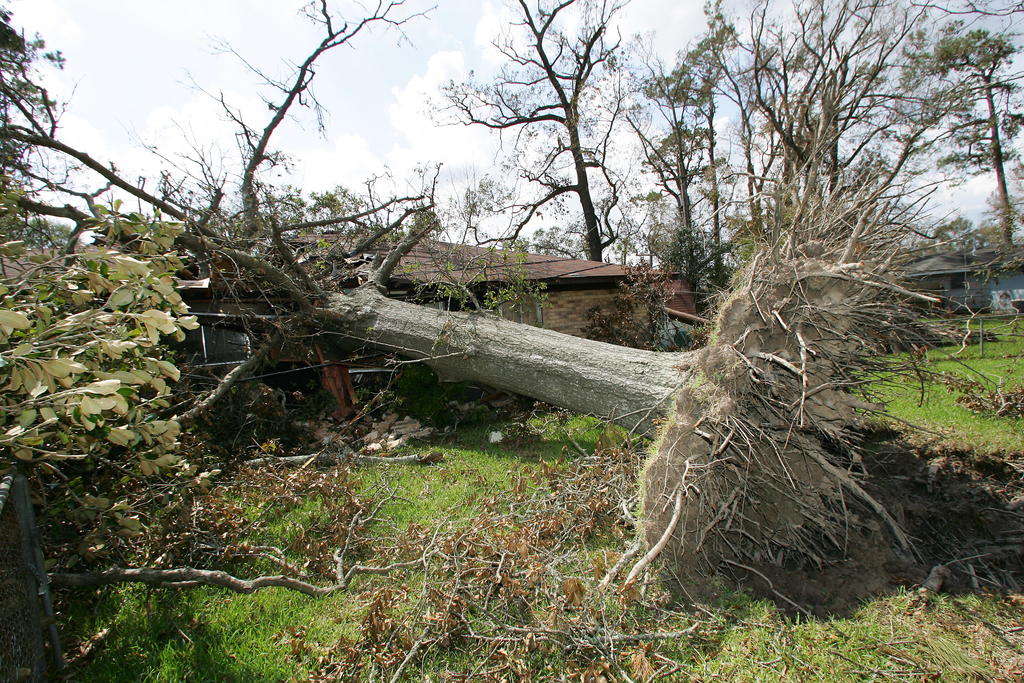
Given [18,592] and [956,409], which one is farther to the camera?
[956,409]

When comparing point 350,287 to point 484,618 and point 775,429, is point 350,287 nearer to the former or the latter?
point 484,618

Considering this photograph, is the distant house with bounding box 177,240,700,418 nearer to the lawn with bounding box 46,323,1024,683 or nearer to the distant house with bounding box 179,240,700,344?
the distant house with bounding box 179,240,700,344

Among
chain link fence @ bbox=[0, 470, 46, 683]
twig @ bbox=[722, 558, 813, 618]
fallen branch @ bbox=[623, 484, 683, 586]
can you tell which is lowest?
twig @ bbox=[722, 558, 813, 618]

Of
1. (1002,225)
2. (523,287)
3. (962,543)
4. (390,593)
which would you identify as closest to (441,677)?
(390,593)

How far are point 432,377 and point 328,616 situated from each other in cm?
420

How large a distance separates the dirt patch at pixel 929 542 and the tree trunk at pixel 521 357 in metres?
1.63

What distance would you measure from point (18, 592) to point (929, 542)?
525 cm

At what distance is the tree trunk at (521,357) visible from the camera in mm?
4801

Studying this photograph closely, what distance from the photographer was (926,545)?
338 centimetres

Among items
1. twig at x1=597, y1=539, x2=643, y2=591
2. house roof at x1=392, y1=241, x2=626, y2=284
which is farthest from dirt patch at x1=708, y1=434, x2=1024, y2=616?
house roof at x1=392, y1=241, x2=626, y2=284

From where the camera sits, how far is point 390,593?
2.77m

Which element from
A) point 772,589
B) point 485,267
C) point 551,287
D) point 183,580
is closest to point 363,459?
point 183,580

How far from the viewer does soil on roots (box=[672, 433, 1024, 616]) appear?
2967 millimetres

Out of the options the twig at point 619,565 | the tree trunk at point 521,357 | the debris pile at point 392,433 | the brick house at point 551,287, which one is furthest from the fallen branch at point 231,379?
the twig at point 619,565
